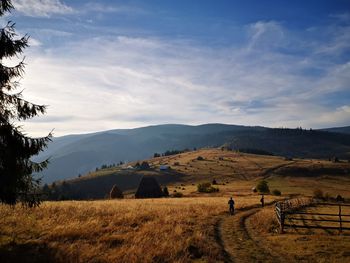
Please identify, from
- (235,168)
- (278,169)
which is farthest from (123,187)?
(278,169)

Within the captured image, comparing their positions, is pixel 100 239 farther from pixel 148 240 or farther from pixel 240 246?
pixel 240 246

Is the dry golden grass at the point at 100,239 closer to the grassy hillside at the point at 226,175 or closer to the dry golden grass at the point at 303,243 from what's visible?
the dry golden grass at the point at 303,243

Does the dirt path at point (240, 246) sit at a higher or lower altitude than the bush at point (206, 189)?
higher

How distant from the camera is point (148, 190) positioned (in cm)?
8550

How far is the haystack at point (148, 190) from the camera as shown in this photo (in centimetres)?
8475

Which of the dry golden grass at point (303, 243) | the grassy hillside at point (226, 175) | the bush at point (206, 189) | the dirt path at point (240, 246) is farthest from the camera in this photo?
the grassy hillside at point (226, 175)

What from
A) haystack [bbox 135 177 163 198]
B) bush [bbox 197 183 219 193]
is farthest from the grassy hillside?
haystack [bbox 135 177 163 198]

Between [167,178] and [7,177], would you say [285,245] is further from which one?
[167,178]

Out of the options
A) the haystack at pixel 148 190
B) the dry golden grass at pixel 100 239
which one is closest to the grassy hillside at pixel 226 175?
the haystack at pixel 148 190

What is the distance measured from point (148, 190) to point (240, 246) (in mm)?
68123

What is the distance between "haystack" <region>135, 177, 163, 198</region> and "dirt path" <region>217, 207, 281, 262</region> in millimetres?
59486

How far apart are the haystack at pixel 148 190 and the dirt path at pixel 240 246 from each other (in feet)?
195

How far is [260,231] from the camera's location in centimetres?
2422

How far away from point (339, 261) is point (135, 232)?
1022 cm
